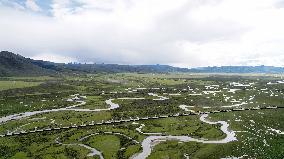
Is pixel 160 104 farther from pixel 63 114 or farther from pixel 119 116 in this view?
pixel 63 114

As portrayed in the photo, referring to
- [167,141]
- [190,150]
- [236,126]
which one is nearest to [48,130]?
[167,141]

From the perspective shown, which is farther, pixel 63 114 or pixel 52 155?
pixel 63 114

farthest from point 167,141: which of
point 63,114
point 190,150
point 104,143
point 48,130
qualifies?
point 63,114

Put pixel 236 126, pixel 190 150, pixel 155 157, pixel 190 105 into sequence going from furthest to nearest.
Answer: pixel 190 105
pixel 236 126
pixel 190 150
pixel 155 157

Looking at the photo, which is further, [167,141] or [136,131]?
[136,131]

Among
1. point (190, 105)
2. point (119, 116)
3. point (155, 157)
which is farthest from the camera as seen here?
point (190, 105)

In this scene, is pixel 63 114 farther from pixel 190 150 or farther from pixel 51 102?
pixel 190 150

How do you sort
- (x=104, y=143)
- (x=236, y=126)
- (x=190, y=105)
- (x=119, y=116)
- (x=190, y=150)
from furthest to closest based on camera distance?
(x=190, y=105)
(x=119, y=116)
(x=236, y=126)
(x=104, y=143)
(x=190, y=150)
